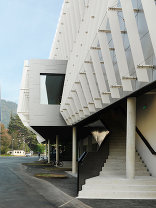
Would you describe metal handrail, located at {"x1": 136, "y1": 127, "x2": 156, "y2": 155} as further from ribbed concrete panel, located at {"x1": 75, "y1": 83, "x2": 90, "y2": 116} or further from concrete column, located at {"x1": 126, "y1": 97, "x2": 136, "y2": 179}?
ribbed concrete panel, located at {"x1": 75, "y1": 83, "x2": 90, "y2": 116}

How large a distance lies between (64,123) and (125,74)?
16.6m

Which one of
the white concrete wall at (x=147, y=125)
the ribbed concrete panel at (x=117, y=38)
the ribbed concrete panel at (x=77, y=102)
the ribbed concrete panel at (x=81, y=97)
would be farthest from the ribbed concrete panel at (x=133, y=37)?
the ribbed concrete panel at (x=77, y=102)

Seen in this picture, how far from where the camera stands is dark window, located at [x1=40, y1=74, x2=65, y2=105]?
1156 inches

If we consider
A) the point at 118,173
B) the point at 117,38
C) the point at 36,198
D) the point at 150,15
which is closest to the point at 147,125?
the point at 118,173

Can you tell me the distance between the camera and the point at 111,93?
15.1 meters

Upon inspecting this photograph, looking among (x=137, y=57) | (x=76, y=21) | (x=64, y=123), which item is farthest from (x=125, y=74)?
(x=64, y=123)

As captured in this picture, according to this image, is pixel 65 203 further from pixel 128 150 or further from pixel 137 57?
pixel 137 57

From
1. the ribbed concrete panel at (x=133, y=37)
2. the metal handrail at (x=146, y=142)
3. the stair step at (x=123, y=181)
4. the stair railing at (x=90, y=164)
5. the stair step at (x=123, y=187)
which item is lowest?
the stair step at (x=123, y=187)

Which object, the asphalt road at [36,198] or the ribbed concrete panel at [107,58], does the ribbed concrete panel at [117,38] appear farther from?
the asphalt road at [36,198]

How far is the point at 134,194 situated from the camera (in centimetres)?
1421

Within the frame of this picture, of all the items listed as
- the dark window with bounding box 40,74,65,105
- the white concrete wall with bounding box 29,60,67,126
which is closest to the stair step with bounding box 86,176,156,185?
the white concrete wall with bounding box 29,60,67,126

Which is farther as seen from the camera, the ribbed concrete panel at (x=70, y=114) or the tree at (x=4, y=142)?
the tree at (x=4, y=142)

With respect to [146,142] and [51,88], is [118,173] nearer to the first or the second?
[146,142]

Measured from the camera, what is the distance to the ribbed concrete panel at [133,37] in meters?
11.7
